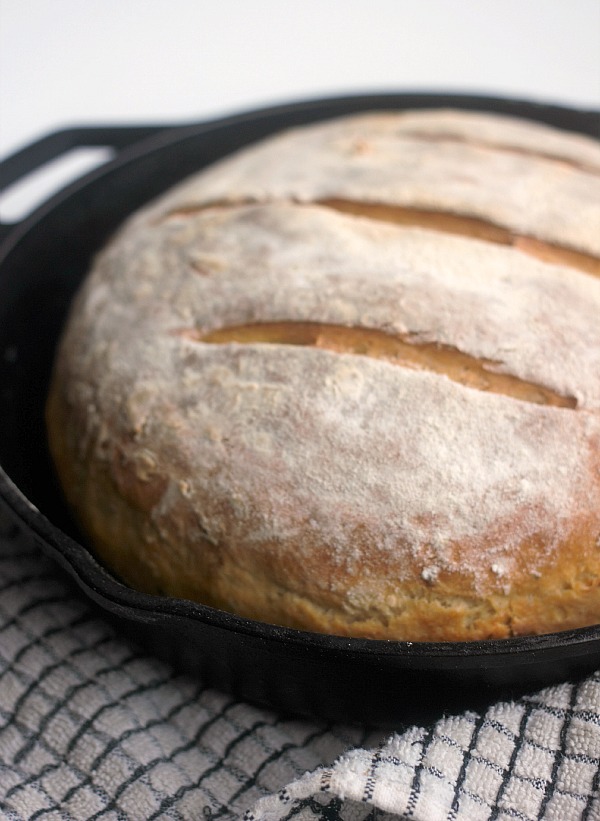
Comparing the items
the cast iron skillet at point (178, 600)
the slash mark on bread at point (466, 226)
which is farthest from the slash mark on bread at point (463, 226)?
the cast iron skillet at point (178, 600)

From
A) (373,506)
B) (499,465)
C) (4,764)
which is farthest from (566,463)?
(4,764)

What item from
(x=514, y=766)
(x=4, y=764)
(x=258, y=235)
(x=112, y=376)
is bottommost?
(x=4, y=764)

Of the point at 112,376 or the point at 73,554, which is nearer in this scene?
the point at 73,554

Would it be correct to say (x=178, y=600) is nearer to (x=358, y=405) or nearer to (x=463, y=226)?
(x=358, y=405)

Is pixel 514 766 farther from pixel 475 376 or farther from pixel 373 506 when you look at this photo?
pixel 475 376

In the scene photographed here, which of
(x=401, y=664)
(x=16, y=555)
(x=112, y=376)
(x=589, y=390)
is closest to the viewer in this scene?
(x=401, y=664)

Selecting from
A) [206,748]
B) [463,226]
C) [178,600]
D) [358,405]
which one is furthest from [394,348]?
[206,748]

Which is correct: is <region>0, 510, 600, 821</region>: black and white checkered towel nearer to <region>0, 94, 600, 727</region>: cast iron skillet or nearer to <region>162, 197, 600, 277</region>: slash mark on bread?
<region>0, 94, 600, 727</region>: cast iron skillet

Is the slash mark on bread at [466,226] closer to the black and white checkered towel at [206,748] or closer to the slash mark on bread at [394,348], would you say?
the slash mark on bread at [394,348]
